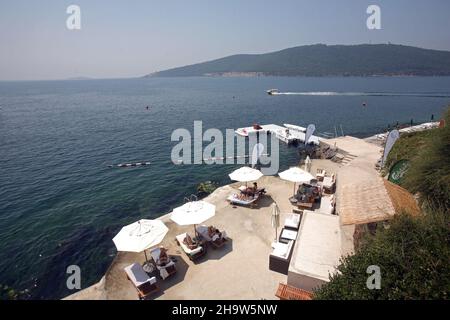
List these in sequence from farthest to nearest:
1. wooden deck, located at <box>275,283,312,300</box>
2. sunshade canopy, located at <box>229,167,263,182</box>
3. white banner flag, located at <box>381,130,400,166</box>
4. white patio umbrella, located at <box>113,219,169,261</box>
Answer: white banner flag, located at <box>381,130,400,166</box>, sunshade canopy, located at <box>229,167,263,182</box>, white patio umbrella, located at <box>113,219,169,261</box>, wooden deck, located at <box>275,283,312,300</box>

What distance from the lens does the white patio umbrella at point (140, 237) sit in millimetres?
11898

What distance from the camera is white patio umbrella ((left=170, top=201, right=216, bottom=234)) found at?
13.8m

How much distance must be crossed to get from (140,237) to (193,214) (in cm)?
312

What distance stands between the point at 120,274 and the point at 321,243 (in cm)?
1040

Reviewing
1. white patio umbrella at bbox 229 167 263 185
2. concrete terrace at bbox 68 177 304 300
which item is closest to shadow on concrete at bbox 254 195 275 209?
concrete terrace at bbox 68 177 304 300

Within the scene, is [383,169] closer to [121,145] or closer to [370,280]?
[370,280]

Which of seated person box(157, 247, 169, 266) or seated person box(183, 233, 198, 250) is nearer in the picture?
seated person box(157, 247, 169, 266)

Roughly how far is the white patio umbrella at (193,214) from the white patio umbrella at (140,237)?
47.9 inches

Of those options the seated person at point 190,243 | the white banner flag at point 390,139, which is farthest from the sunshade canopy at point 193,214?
the white banner flag at point 390,139

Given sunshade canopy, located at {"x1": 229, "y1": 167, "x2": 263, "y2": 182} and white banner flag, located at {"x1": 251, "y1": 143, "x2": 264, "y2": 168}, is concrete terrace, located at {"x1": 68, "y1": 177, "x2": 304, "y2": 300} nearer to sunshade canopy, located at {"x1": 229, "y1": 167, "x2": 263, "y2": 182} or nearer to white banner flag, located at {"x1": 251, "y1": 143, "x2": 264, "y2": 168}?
sunshade canopy, located at {"x1": 229, "y1": 167, "x2": 263, "y2": 182}

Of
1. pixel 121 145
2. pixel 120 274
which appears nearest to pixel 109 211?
pixel 120 274

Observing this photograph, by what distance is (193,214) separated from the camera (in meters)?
14.2

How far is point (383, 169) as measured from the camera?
74.0 ft

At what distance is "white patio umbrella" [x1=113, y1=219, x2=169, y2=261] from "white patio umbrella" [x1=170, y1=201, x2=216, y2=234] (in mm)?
1216
